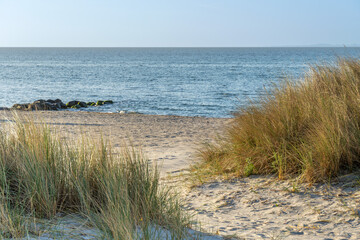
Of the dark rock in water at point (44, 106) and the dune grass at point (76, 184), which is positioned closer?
the dune grass at point (76, 184)

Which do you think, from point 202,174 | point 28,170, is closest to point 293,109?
point 202,174

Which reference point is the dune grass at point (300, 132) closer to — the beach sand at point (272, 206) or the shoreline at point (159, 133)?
the beach sand at point (272, 206)

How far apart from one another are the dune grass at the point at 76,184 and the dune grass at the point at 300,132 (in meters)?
2.57

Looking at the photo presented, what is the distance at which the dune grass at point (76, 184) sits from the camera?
3621 mm

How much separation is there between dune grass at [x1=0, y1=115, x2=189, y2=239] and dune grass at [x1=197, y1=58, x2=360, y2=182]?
8.42 ft

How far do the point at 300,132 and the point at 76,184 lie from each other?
12.5 ft

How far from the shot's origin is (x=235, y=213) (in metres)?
5.23

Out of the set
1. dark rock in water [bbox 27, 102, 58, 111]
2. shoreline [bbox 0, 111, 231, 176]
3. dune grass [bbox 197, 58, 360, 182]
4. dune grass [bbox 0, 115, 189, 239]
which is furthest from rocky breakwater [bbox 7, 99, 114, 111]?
dune grass [bbox 0, 115, 189, 239]

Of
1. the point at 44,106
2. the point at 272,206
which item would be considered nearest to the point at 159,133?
the point at 272,206

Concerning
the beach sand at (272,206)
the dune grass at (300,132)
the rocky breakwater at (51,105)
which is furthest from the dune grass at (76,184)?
the rocky breakwater at (51,105)

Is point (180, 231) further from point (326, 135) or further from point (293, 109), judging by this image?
point (293, 109)

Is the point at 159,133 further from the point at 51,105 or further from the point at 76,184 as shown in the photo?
the point at 51,105

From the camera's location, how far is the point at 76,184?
3908 mm

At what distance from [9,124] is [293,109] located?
4424 mm
